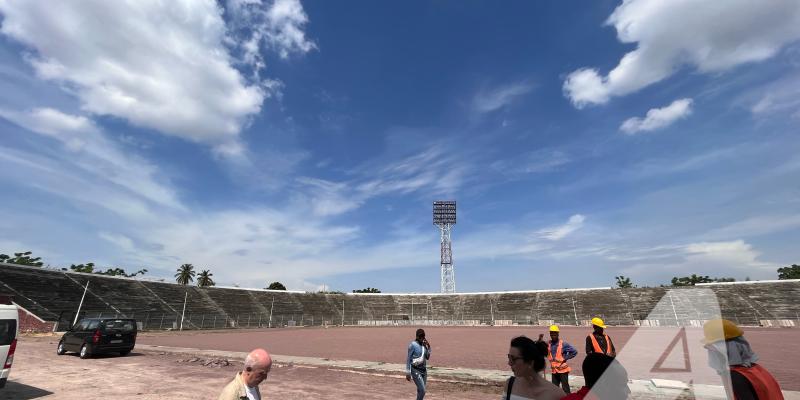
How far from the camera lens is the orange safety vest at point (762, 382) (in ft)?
7.84

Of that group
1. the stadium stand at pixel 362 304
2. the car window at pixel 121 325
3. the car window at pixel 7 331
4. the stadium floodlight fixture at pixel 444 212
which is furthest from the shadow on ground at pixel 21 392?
the stadium floodlight fixture at pixel 444 212

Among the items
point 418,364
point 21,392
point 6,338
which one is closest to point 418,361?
point 418,364

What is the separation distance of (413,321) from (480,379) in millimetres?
56507

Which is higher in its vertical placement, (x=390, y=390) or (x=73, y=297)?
(x=73, y=297)

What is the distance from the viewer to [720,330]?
2730 millimetres

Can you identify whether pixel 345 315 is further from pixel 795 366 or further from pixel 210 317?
pixel 795 366

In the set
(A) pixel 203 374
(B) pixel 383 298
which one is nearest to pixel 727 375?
(A) pixel 203 374

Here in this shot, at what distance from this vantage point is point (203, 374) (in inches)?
484

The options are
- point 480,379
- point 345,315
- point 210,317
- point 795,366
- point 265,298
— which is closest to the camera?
point 480,379

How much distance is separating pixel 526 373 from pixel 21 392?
41.5 feet

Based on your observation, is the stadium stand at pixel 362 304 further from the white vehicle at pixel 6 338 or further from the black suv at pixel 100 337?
the white vehicle at pixel 6 338

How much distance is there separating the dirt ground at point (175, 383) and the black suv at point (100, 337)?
0.64 m

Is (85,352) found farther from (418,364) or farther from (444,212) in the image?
(444,212)

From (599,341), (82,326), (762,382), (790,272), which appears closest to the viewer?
(762,382)
